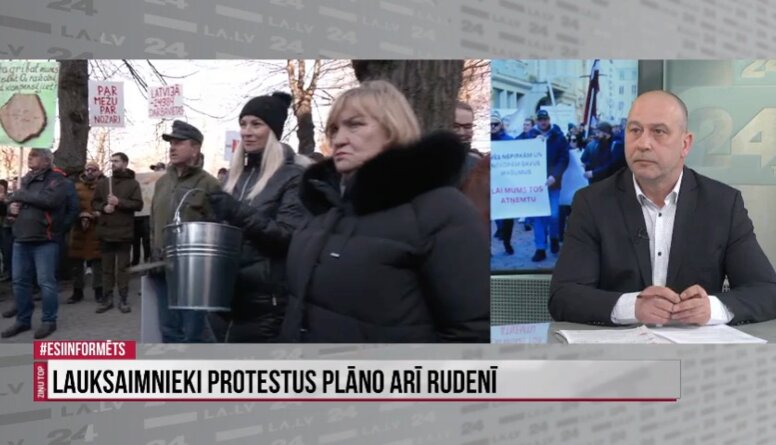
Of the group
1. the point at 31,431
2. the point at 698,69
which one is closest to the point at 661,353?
the point at 698,69

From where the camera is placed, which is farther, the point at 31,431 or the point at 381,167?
the point at 31,431

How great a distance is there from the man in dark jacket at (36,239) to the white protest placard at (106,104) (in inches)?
10.9

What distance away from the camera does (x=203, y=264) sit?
3.48m

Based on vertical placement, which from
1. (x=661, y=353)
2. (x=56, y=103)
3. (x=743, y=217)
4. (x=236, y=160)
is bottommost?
(x=661, y=353)

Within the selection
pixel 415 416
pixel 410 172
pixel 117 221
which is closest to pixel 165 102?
pixel 117 221

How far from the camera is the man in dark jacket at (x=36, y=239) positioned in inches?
141

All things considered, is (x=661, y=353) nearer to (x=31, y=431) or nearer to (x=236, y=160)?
(x=236, y=160)

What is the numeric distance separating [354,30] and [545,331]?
5.29 ft

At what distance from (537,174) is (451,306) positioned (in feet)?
2.28

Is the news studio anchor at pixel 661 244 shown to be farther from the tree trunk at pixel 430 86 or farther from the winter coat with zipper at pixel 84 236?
the winter coat with zipper at pixel 84 236

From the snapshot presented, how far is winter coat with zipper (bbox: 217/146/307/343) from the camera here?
347 centimetres

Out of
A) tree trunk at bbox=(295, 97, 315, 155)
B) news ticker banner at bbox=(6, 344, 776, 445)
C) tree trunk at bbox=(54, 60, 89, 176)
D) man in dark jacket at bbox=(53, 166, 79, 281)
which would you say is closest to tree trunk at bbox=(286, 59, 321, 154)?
tree trunk at bbox=(295, 97, 315, 155)

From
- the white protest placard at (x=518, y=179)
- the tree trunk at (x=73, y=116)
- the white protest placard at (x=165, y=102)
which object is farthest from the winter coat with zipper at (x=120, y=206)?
the white protest placard at (x=518, y=179)

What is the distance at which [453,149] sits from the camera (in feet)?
11.3
